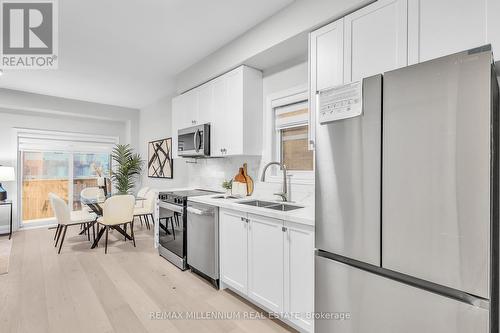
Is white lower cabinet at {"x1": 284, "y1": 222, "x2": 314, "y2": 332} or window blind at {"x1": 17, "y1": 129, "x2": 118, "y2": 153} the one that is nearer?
white lower cabinet at {"x1": 284, "y1": 222, "x2": 314, "y2": 332}

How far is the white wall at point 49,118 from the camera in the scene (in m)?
4.79

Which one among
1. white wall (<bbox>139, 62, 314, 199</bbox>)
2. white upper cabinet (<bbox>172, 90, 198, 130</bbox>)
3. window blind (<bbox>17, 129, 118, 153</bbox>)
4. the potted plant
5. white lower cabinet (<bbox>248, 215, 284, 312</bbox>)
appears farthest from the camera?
the potted plant

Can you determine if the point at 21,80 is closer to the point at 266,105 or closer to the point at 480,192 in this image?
the point at 266,105

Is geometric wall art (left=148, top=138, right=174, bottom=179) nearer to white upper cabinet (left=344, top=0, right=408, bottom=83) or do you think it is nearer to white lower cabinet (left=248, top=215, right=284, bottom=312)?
white lower cabinet (left=248, top=215, right=284, bottom=312)

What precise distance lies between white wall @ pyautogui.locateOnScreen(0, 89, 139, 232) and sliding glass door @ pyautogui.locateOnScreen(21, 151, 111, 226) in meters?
0.28

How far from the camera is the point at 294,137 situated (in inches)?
112

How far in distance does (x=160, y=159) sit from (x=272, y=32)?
375 cm

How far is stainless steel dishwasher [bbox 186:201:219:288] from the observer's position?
8.62ft

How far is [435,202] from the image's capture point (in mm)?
1093

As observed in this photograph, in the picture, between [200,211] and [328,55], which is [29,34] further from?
[328,55]

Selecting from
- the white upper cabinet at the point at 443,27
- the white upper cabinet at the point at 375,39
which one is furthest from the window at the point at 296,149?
the white upper cabinet at the point at 443,27

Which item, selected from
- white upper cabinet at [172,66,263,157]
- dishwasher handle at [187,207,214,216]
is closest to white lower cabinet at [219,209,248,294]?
dishwasher handle at [187,207,214,216]

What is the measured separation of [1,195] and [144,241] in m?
2.72

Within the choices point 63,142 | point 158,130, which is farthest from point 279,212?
point 63,142
